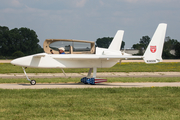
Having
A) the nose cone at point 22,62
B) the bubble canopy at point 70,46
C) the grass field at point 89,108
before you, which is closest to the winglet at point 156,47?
the bubble canopy at point 70,46

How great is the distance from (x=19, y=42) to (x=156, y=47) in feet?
272

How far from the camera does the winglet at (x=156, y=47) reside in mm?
14422

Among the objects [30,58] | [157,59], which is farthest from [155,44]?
[30,58]

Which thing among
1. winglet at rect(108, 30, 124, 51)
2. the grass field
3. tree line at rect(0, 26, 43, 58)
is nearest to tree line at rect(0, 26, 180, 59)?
tree line at rect(0, 26, 43, 58)

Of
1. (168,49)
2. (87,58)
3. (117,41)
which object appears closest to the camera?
(87,58)

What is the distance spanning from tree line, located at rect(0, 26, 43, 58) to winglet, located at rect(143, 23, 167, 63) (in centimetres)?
7691

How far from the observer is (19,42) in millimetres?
91500

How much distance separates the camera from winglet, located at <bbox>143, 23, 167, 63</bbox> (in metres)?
14.4

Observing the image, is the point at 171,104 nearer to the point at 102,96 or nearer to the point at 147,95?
the point at 147,95

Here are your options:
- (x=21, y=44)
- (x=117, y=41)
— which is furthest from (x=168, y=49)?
(x=117, y=41)

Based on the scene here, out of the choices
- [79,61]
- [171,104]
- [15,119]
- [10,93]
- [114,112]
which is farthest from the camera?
[79,61]

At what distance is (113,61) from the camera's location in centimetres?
1555

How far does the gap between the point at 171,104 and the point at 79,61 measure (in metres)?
7.42

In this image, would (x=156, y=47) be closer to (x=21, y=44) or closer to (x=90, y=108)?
(x=90, y=108)
